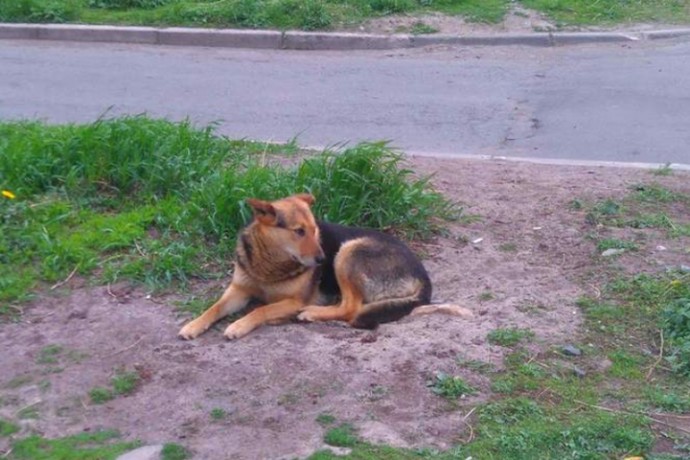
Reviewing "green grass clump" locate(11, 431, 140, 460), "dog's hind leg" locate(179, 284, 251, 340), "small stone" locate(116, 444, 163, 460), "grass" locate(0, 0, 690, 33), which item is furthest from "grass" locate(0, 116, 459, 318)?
"grass" locate(0, 0, 690, 33)

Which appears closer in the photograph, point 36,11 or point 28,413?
point 28,413

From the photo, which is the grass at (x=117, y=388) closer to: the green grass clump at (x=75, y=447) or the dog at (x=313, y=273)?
the green grass clump at (x=75, y=447)

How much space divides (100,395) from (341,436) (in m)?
1.18

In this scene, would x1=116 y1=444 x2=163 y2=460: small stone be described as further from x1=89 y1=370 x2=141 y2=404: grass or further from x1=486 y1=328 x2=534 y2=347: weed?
x1=486 y1=328 x2=534 y2=347: weed

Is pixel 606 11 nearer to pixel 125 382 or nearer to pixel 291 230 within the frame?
pixel 291 230

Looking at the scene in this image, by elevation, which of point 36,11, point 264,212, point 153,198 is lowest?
point 153,198

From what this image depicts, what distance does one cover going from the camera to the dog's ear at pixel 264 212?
19.8 ft

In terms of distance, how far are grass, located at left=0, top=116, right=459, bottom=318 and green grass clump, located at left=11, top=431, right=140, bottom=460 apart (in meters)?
1.46

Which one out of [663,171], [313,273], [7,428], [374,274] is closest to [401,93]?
[663,171]

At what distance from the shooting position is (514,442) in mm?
4598

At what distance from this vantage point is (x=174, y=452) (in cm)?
460

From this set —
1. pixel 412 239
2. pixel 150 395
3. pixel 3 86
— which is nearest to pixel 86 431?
pixel 150 395

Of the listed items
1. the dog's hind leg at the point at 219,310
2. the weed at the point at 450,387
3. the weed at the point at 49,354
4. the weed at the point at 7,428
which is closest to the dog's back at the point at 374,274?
the dog's hind leg at the point at 219,310

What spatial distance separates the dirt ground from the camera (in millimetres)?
4824
